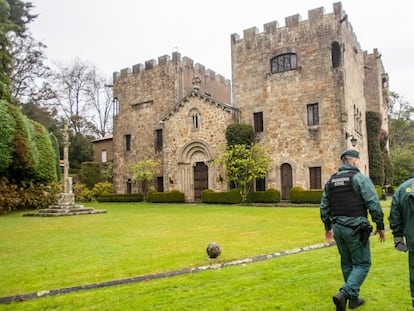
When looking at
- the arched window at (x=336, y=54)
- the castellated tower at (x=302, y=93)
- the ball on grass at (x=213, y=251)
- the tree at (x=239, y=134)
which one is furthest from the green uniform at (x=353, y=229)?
the arched window at (x=336, y=54)

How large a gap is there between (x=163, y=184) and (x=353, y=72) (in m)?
15.3

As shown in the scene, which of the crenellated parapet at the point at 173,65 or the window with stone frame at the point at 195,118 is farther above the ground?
the crenellated parapet at the point at 173,65

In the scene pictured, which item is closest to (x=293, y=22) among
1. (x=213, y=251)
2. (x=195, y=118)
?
(x=195, y=118)

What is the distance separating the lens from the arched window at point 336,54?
23.2 metres

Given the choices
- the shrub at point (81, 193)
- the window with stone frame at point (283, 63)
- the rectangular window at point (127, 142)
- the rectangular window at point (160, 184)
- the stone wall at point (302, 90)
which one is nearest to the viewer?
the stone wall at point (302, 90)

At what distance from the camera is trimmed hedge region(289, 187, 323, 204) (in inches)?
822

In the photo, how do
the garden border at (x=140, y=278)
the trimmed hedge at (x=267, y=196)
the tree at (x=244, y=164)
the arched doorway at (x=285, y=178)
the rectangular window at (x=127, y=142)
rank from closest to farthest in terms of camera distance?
the garden border at (x=140, y=278)
the trimmed hedge at (x=267, y=196)
the tree at (x=244, y=164)
the arched doorway at (x=285, y=178)
the rectangular window at (x=127, y=142)

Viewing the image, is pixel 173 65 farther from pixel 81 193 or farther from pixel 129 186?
pixel 81 193

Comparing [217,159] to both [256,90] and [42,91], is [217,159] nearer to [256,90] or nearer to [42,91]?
[256,90]

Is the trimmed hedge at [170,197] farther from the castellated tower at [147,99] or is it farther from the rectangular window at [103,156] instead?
the rectangular window at [103,156]

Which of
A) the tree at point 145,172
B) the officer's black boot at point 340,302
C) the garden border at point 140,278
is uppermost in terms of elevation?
the tree at point 145,172

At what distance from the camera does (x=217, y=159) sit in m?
24.8

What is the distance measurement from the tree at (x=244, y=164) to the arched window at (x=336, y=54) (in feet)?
21.6

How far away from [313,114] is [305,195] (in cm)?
538
